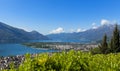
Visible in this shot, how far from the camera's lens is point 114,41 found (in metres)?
88.0

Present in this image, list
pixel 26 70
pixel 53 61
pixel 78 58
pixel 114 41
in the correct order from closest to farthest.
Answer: pixel 26 70 → pixel 53 61 → pixel 78 58 → pixel 114 41

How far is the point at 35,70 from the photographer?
5.88 m

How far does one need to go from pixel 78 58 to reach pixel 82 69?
0.31 m

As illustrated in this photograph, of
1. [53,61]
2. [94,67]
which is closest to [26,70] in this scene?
[53,61]

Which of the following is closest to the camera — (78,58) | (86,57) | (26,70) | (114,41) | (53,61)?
(26,70)

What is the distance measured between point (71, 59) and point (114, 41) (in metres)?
83.5

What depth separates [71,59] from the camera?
6.42 m

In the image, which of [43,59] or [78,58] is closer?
[43,59]

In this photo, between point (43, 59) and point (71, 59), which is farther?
point (71, 59)

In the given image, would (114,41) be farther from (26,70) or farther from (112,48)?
(26,70)

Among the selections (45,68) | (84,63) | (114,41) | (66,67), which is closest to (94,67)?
(84,63)

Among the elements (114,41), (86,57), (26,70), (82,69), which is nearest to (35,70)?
(26,70)

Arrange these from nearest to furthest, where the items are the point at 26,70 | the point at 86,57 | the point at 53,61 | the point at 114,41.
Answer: the point at 26,70, the point at 53,61, the point at 86,57, the point at 114,41

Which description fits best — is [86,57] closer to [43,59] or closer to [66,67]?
[66,67]
